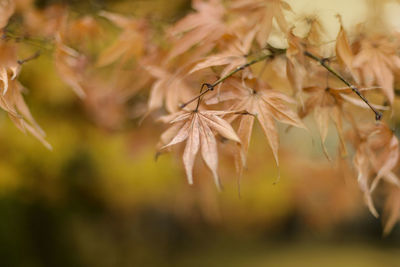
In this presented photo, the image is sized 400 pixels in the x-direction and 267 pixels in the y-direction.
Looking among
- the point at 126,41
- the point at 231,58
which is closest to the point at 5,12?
the point at 126,41

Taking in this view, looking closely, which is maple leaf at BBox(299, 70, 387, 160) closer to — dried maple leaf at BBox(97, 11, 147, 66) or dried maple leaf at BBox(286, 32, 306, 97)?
dried maple leaf at BBox(286, 32, 306, 97)

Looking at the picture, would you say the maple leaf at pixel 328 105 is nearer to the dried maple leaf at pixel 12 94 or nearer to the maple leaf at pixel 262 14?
the maple leaf at pixel 262 14

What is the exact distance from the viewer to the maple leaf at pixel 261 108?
2.05 feet

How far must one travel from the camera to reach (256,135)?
6.51 feet

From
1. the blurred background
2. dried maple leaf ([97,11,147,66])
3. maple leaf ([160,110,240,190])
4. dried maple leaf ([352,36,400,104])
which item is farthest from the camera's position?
the blurred background

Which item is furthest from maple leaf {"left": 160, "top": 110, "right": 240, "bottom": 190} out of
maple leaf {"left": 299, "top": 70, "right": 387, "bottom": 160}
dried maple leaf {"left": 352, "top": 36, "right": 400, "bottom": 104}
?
dried maple leaf {"left": 352, "top": 36, "right": 400, "bottom": 104}

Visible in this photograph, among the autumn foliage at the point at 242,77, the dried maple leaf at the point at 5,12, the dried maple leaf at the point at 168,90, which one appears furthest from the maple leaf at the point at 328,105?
the dried maple leaf at the point at 5,12

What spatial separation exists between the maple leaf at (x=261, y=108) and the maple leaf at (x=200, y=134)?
0.05m

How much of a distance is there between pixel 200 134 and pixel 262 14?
13.2 inches

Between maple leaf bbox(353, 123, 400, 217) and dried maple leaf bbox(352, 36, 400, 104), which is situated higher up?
dried maple leaf bbox(352, 36, 400, 104)

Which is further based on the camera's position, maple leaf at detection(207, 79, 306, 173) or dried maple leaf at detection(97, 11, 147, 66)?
dried maple leaf at detection(97, 11, 147, 66)

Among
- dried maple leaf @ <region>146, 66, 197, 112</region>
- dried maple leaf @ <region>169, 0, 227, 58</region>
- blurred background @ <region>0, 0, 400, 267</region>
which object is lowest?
blurred background @ <region>0, 0, 400, 267</region>

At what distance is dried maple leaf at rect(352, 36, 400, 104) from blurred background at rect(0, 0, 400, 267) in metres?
0.13

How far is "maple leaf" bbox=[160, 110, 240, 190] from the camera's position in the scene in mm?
556
